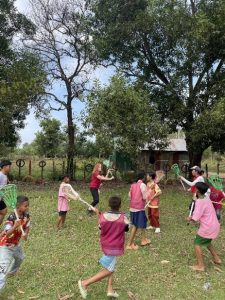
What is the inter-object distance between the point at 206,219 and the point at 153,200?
321 centimetres

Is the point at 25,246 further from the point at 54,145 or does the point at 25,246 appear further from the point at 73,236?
the point at 54,145

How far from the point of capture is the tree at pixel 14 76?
18578 millimetres

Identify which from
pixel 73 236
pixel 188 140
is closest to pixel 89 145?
pixel 188 140

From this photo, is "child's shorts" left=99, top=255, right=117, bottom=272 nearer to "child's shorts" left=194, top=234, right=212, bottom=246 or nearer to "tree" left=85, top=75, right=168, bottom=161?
"child's shorts" left=194, top=234, right=212, bottom=246

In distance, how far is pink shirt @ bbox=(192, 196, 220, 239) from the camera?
7.32 meters

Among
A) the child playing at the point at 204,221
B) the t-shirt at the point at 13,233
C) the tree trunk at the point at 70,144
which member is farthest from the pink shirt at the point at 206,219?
the tree trunk at the point at 70,144

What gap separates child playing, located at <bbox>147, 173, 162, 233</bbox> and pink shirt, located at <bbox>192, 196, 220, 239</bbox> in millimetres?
2671

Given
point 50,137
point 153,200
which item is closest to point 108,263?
point 153,200

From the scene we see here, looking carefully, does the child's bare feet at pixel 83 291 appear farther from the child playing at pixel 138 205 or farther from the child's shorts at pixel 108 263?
the child playing at pixel 138 205

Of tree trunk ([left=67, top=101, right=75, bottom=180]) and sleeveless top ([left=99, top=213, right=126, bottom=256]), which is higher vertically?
tree trunk ([left=67, top=101, right=75, bottom=180])

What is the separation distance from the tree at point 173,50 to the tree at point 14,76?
11.5ft

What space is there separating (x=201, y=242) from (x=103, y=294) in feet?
7.01

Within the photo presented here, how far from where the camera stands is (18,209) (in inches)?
238

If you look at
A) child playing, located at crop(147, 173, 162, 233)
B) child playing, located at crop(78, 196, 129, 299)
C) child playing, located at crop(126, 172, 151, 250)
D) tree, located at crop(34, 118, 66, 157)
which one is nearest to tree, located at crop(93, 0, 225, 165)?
child playing, located at crop(147, 173, 162, 233)
